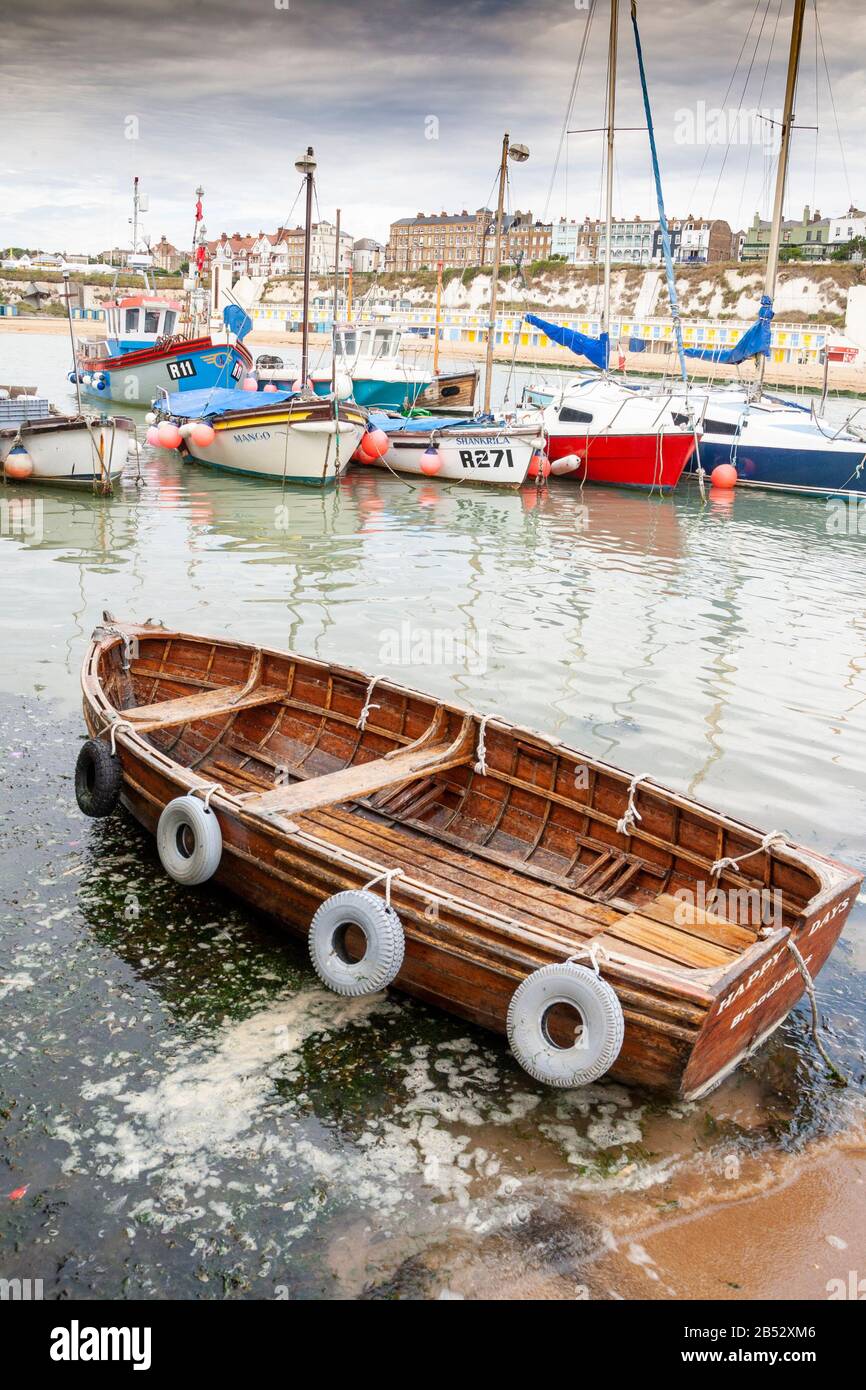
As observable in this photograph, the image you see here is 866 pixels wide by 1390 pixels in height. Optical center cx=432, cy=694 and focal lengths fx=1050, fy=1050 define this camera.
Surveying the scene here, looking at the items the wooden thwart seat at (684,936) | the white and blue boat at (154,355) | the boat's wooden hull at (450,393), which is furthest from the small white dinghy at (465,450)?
the wooden thwart seat at (684,936)

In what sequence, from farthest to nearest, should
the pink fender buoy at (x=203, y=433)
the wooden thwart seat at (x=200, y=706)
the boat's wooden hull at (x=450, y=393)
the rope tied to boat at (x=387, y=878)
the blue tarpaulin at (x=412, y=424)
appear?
the boat's wooden hull at (x=450, y=393) → the blue tarpaulin at (x=412, y=424) → the pink fender buoy at (x=203, y=433) → the wooden thwart seat at (x=200, y=706) → the rope tied to boat at (x=387, y=878)

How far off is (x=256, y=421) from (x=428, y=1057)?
73.2 ft

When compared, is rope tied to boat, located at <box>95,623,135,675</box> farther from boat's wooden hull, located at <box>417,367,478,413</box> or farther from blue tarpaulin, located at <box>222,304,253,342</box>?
boat's wooden hull, located at <box>417,367,478,413</box>

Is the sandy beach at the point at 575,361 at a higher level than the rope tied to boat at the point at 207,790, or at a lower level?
higher

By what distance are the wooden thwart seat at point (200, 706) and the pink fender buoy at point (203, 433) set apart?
61.1 feet

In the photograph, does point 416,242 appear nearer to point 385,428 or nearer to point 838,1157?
point 385,428

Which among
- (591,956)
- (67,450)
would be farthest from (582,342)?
(591,956)

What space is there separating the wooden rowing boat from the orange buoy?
53.1ft

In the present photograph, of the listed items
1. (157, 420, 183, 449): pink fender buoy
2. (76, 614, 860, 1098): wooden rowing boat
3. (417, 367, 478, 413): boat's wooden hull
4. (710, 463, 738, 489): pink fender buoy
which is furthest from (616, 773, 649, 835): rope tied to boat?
(417, 367, 478, 413): boat's wooden hull

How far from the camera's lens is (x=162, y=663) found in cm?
1026

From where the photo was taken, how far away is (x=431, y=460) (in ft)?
92.8

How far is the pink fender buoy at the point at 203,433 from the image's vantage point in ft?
88.3

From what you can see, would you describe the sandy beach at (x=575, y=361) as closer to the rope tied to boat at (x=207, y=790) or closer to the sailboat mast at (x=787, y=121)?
the sailboat mast at (x=787, y=121)
